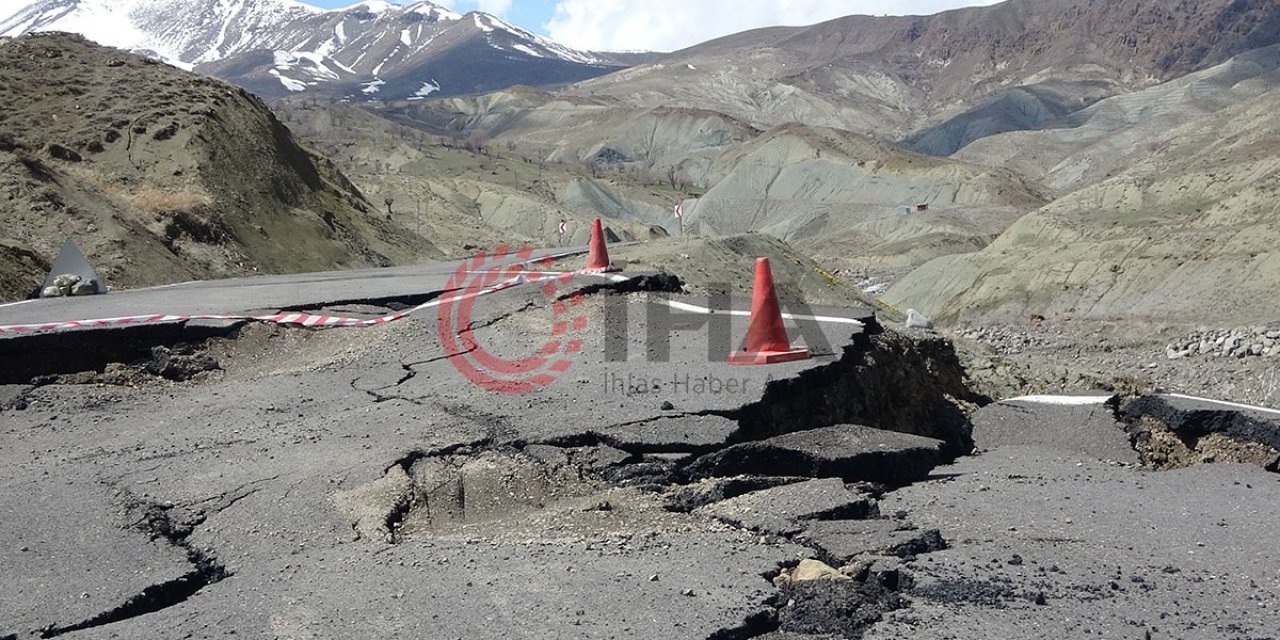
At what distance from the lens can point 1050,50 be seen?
164 metres

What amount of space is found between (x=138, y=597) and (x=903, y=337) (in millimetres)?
6690

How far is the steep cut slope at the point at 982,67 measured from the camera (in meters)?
145

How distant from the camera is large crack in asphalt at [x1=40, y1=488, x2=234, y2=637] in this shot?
3658 mm

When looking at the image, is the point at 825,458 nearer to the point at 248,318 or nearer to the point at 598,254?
the point at 248,318

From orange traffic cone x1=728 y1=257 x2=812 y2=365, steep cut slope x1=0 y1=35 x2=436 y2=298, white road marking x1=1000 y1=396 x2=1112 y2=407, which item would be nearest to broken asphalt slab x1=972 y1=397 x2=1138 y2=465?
white road marking x1=1000 y1=396 x2=1112 y2=407

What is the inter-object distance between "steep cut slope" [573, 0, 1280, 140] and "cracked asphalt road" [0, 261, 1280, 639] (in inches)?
5258

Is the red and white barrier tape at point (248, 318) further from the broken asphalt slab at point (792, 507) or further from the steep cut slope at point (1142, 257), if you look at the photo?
the steep cut slope at point (1142, 257)

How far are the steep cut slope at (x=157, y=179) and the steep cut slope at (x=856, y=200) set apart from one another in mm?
29619

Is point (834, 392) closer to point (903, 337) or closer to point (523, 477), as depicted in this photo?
point (903, 337)

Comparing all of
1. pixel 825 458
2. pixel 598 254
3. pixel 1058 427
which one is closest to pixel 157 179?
pixel 598 254

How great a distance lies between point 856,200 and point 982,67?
12605 cm

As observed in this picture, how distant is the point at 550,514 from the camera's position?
15.3ft

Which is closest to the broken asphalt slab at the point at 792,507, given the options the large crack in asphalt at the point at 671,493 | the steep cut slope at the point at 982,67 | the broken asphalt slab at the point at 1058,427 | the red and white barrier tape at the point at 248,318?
the large crack in asphalt at the point at 671,493

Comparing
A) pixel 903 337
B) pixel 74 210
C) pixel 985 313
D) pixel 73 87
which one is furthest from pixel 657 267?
pixel 985 313
